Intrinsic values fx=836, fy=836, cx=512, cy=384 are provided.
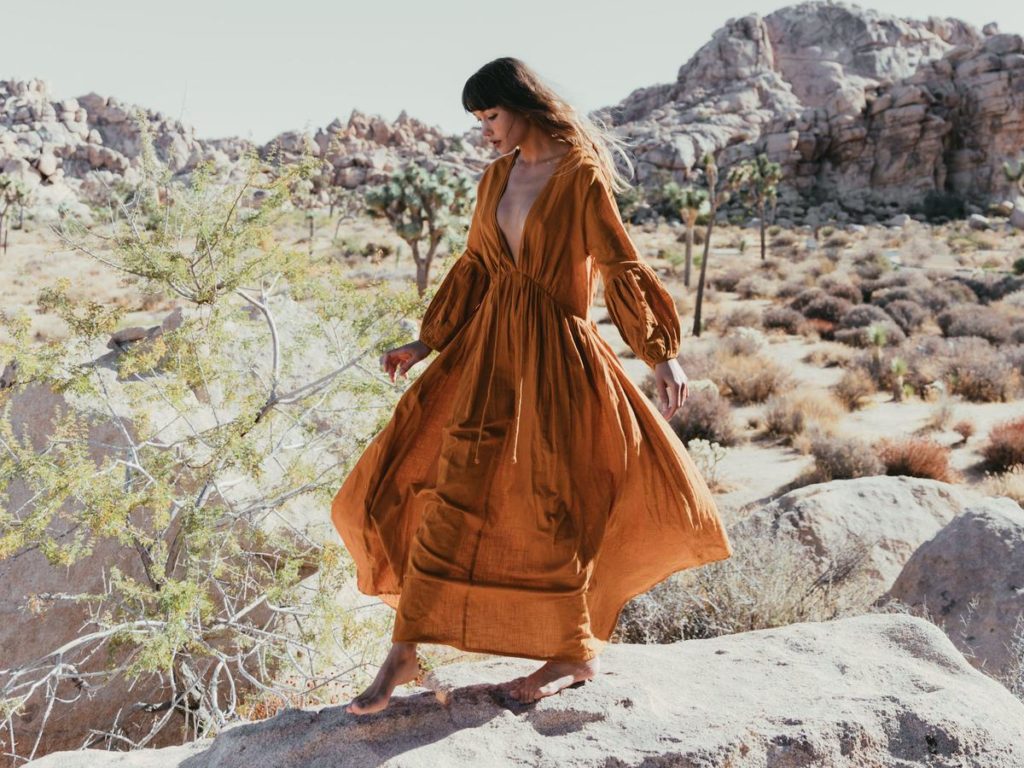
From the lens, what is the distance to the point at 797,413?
12102 millimetres

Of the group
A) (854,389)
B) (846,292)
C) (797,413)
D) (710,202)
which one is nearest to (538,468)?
(797,413)

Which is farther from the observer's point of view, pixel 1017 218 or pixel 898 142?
pixel 898 142

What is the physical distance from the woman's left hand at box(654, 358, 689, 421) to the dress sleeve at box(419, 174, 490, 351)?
0.66 metres

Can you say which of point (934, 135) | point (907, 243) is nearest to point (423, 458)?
point (907, 243)

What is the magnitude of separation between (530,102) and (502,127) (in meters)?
0.11

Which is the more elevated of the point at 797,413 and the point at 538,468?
the point at 538,468

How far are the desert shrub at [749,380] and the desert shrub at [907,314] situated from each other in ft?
19.5

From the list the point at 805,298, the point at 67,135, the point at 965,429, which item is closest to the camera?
the point at 965,429

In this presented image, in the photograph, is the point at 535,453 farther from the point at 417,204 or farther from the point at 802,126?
the point at 802,126

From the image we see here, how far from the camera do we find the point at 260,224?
4051mm

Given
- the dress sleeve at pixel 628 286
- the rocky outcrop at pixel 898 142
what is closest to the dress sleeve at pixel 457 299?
the dress sleeve at pixel 628 286

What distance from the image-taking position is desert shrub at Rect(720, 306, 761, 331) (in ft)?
68.7

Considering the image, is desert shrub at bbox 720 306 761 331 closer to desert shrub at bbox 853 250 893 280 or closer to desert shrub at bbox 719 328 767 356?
desert shrub at bbox 719 328 767 356

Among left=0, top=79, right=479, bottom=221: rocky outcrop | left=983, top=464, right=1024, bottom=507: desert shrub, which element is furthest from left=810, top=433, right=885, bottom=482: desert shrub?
left=0, top=79, right=479, bottom=221: rocky outcrop
